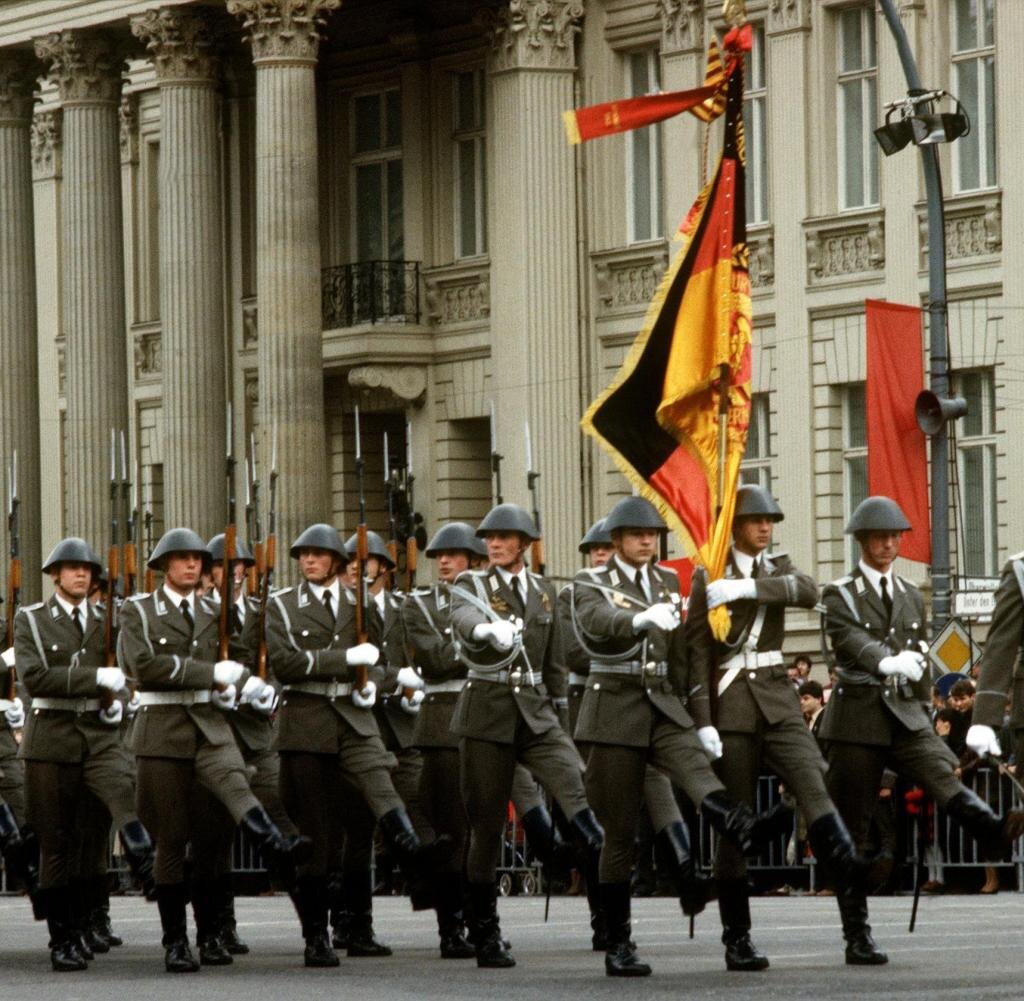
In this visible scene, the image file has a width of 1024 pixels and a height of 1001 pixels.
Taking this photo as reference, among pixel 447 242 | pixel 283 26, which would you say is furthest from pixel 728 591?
pixel 447 242

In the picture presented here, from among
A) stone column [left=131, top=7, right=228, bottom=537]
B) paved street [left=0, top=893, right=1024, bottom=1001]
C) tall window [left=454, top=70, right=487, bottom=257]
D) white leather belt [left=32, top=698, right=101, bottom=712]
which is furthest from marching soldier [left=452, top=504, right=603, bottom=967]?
tall window [left=454, top=70, right=487, bottom=257]

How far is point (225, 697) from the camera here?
16.2 meters

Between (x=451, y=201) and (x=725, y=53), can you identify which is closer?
(x=725, y=53)

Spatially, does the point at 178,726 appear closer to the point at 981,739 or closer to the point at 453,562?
the point at 453,562

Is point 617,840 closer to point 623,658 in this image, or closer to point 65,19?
point 623,658

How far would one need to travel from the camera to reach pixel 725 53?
15875 mm

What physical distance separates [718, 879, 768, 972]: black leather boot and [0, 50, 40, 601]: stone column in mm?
31677

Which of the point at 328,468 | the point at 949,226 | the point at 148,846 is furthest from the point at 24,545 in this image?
the point at 148,846

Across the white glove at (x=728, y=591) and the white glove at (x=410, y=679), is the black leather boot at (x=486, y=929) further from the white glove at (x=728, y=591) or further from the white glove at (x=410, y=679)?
the white glove at (x=410, y=679)

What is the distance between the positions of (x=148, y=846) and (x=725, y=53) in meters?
4.78

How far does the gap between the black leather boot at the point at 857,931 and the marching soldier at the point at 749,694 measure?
11.1 inches

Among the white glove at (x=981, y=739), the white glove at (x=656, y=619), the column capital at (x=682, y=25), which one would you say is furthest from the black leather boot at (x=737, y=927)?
the column capital at (x=682, y=25)

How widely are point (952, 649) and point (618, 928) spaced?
1205 cm

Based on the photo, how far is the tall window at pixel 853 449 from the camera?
3684cm
